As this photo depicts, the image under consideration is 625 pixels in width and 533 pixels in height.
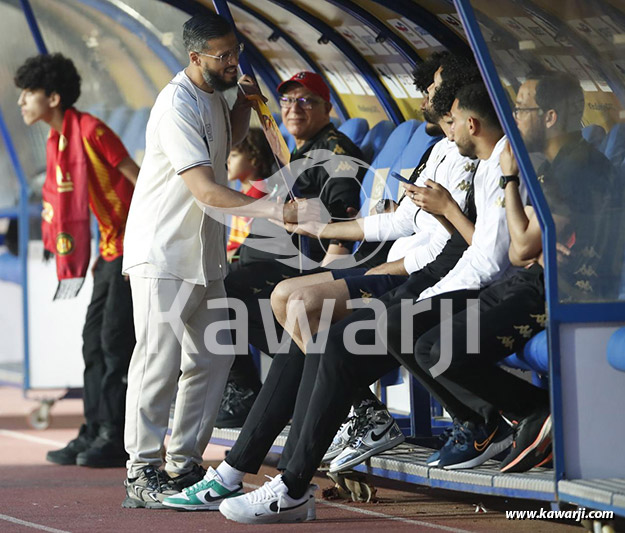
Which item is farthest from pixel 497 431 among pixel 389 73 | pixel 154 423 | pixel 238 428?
pixel 389 73

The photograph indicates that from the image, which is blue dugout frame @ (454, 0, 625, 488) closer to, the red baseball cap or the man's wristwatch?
the man's wristwatch

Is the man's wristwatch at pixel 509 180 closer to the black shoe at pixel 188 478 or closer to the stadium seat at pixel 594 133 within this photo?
the stadium seat at pixel 594 133

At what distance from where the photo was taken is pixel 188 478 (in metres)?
4.93

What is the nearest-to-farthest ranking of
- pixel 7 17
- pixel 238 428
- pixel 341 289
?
pixel 341 289, pixel 238 428, pixel 7 17

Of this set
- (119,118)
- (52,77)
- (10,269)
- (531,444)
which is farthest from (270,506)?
(10,269)

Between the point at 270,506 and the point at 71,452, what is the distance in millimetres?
2362

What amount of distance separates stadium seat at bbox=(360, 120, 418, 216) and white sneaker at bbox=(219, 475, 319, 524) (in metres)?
1.72

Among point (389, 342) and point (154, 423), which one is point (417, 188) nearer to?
point (389, 342)

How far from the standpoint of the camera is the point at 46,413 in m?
8.01

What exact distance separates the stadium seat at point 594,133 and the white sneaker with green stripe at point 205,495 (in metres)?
1.78

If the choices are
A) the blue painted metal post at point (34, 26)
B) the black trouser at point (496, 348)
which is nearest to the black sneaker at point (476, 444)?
the black trouser at point (496, 348)

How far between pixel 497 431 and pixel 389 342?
0.47 m

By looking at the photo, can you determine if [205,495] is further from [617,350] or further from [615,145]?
[615,145]

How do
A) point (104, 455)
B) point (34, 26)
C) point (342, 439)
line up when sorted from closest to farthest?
Answer: point (342, 439) < point (104, 455) < point (34, 26)
